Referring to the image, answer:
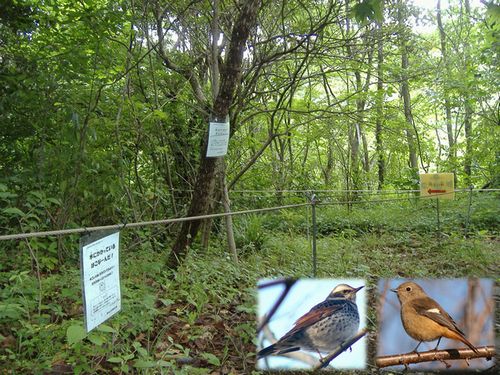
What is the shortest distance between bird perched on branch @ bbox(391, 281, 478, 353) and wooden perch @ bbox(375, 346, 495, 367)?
2 cm

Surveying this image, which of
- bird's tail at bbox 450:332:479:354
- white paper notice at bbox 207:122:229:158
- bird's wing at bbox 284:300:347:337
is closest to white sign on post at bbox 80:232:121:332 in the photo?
bird's wing at bbox 284:300:347:337

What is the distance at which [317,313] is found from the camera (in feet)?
6.23

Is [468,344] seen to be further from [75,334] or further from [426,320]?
[75,334]

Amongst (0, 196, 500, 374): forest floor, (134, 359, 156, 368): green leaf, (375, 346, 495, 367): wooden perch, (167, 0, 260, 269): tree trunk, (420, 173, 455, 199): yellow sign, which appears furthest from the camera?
(420, 173, 455, 199): yellow sign

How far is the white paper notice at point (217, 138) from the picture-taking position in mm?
3916

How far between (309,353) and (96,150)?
9.57 ft

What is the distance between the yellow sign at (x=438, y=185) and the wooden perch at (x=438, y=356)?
5149 mm

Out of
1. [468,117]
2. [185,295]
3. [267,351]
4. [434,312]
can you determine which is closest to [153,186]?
[185,295]

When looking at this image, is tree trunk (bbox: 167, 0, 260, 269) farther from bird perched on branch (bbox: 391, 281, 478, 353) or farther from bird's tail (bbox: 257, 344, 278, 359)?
bird perched on branch (bbox: 391, 281, 478, 353)

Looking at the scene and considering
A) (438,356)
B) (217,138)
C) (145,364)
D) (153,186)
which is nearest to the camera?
(438,356)

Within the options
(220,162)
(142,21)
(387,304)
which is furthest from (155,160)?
(387,304)

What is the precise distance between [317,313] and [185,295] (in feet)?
5.61

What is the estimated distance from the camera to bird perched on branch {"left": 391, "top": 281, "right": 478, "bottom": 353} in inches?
70.7

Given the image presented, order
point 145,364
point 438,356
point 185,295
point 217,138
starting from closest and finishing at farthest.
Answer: point 438,356 → point 145,364 → point 185,295 → point 217,138
